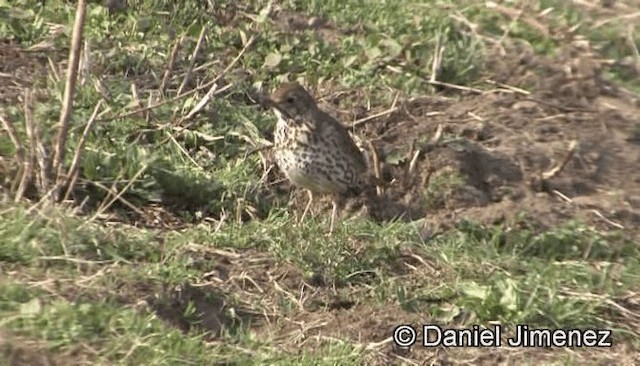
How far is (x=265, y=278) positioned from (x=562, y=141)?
2.46 meters

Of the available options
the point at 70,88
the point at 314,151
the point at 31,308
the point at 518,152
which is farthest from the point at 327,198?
the point at 31,308

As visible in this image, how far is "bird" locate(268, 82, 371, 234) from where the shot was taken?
8.13 m

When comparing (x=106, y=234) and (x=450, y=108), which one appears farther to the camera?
(x=450, y=108)

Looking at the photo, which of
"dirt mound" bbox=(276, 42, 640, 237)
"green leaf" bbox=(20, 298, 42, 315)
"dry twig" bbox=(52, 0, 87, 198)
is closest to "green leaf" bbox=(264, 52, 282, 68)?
"dirt mound" bbox=(276, 42, 640, 237)

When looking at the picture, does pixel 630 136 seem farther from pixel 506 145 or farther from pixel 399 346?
pixel 399 346

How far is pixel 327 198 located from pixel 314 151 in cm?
26

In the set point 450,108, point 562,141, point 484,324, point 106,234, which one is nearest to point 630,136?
point 562,141

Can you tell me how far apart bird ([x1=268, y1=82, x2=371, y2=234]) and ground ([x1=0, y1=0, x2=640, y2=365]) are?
0.13 metres

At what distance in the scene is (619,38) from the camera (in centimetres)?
1010

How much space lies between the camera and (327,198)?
827cm

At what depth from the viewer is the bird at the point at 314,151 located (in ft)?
26.7

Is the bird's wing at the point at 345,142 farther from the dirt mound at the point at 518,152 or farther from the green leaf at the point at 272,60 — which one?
the green leaf at the point at 272,60

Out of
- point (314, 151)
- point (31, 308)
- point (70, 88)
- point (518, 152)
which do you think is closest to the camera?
point (31, 308)

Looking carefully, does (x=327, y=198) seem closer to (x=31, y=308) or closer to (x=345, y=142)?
(x=345, y=142)
